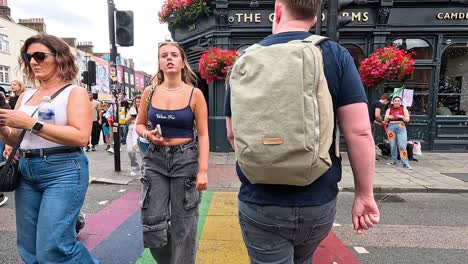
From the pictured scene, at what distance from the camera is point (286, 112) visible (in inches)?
45.8

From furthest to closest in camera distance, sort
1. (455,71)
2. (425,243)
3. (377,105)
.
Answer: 1. (455,71)
2. (377,105)
3. (425,243)

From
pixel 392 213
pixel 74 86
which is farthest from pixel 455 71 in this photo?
pixel 74 86

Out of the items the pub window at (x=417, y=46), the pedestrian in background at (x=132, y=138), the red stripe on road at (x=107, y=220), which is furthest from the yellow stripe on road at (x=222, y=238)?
the pub window at (x=417, y=46)

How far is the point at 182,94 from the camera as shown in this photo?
7.86 ft

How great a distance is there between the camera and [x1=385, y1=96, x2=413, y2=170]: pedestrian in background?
26.2 feet

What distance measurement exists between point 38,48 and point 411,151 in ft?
30.2

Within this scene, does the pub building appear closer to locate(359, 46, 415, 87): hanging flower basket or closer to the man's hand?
locate(359, 46, 415, 87): hanging flower basket

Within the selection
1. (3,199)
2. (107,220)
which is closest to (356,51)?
(107,220)

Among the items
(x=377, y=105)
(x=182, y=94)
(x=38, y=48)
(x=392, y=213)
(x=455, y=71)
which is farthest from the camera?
(x=455, y=71)

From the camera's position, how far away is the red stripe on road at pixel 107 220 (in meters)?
3.60

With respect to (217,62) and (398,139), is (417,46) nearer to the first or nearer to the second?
(398,139)

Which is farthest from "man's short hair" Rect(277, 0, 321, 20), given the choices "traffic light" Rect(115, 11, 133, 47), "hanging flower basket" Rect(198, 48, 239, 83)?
"hanging flower basket" Rect(198, 48, 239, 83)

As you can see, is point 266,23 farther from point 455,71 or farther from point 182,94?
point 182,94

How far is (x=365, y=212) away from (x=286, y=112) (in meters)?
0.67
